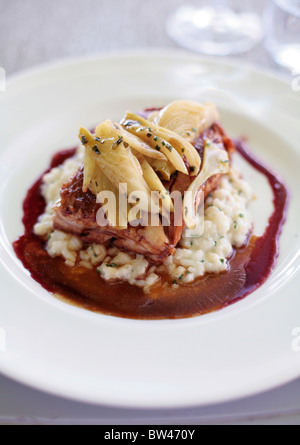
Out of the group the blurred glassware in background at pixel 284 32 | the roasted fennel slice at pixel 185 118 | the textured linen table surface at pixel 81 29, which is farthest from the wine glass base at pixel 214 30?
the roasted fennel slice at pixel 185 118

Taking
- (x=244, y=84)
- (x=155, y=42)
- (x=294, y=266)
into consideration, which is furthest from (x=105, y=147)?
(x=155, y=42)

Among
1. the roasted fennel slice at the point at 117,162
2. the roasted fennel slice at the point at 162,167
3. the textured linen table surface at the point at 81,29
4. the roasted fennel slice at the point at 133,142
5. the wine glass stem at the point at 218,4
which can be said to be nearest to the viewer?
the roasted fennel slice at the point at 117,162

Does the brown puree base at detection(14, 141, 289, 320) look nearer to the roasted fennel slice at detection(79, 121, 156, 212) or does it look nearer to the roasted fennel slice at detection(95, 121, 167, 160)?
the roasted fennel slice at detection(79, 121, 156, 212)

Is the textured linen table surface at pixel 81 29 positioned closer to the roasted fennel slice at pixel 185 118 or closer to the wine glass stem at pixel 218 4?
the wine glass stem at pixel 218 4

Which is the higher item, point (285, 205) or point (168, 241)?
point (285, 205)

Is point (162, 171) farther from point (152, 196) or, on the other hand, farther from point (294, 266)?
point (294, 266)

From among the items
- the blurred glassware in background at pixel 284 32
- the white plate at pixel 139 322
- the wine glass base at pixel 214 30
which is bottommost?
the white plate at pixel 139 322

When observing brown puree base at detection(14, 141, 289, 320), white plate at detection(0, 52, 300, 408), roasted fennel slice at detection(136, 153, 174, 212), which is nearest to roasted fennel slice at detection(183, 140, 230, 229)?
roasted fennel slice at detection(136, 153, 174, 212)
